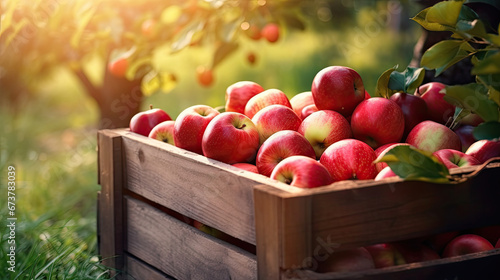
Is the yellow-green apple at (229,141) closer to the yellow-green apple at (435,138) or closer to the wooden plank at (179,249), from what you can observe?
the wooden plank at (179,249)

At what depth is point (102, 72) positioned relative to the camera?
3957 mm

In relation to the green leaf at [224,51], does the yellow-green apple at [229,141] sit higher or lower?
lower

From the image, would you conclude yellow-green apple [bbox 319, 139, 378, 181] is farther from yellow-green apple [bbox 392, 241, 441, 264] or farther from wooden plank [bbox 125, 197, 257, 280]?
wooden plank [bbox 125, 197, 257, 280]

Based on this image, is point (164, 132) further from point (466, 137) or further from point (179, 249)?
point (466, 137)

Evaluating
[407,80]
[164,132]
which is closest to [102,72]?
[164,132]

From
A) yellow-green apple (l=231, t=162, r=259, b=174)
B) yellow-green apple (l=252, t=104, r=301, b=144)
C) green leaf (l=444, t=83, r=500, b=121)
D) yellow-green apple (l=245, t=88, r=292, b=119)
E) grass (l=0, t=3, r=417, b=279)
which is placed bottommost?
grass (l=0, t=3, r=417, b=279)

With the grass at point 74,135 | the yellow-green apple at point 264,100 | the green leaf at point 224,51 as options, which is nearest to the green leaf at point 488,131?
the yellow-green apple at point 264,100

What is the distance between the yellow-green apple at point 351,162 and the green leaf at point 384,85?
36cm

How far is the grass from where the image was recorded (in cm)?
222

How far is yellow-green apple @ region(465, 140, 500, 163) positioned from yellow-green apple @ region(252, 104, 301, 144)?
17.9 inches

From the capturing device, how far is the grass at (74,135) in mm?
2225

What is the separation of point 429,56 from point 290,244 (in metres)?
0.56

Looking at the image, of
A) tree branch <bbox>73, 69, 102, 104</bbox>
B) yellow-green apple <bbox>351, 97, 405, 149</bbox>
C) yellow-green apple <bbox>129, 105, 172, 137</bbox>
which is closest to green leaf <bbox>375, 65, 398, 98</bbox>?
yellow-green apple <bbox>351, 97, 405, 149</bbox>

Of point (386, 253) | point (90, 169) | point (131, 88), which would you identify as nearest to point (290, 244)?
point (386, 253)
